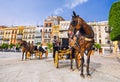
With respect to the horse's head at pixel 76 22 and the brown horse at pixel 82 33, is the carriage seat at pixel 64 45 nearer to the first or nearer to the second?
the brown horse at pixel 82 33

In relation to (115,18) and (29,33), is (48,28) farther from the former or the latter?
(115,18)

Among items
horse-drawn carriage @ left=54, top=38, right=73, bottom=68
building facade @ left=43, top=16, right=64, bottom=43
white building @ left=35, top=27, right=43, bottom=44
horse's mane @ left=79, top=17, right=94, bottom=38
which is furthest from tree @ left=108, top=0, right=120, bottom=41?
white building @ left=35, top=27, right=43, bottom=44

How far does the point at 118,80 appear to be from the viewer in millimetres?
7445

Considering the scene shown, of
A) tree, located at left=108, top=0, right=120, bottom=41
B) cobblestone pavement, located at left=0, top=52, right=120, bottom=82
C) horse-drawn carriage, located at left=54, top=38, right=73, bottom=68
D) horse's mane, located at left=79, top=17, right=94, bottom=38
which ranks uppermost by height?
tree, located at left=108, top=0, right=120, bottom=41

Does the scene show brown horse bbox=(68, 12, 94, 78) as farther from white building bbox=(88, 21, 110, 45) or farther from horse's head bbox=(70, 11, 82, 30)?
white building bbox=(88, 21, 110, 45)

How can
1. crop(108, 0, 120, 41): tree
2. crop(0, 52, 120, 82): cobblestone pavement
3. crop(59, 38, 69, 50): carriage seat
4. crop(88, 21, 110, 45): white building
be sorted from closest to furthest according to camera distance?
crop(0, 52, 120, 82): cobblestone pavement, crop(59, 38, 69, 50): carriage seat, crop(108, 0, 120, 41): tree, crop(88, 21, 110, 45): white building

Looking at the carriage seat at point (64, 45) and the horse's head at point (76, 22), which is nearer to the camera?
the horse's head at point (76, 22)

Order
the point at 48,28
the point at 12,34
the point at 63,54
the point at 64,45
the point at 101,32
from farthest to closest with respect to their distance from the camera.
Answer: the point at 12,34 → the point at 48,28 → the point at 101,32 → the point at 64,45 → the point at 63,54

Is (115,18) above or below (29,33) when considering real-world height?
below

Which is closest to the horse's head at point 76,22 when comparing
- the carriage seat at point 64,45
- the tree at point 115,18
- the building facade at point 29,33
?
the carriage seat at point 64,45

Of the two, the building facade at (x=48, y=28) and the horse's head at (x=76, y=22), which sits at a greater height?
the building facade at (x=48, y=28)

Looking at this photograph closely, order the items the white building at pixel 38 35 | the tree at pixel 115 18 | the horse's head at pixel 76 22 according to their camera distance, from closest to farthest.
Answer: the horse's head at pixel 76 22
the tree at pixel 115 18
the white building at pixel 38 35

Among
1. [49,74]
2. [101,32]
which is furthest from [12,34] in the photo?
[49,74]

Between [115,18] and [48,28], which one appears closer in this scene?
[115,18]
